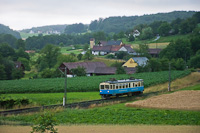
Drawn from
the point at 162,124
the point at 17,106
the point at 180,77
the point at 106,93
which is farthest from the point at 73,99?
the point at 180,77

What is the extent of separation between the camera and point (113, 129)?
22812mm

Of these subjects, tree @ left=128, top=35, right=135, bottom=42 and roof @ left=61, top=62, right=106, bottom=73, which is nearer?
roof @ left=61, top=62, right=106, bottom=73

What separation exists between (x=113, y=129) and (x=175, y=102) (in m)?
14.0

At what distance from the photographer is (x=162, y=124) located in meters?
24.8

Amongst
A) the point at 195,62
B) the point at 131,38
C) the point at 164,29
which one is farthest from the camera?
the point at 131,38

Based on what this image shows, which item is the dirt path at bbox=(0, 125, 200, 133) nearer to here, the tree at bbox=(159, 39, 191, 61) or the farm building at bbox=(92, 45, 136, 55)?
the tree at bbox=(159, 39, 191, 61)

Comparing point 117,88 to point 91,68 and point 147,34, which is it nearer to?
point 91,68

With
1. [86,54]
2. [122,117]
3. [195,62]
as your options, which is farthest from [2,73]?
[122,117]

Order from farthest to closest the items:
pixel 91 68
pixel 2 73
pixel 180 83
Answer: pixel 91 68 → pixel 2 73 → pixel 180 83

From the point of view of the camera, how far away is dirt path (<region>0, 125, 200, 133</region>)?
21953 mm

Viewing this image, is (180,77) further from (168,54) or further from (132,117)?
(132,117)

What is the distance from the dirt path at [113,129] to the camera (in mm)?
21953

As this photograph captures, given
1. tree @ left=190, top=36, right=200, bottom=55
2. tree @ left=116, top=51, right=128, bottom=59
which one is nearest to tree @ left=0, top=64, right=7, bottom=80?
tree @ left=116, top=51, right=128, bottom=59

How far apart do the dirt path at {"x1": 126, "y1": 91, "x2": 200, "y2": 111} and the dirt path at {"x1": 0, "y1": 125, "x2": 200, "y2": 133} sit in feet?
29.1
